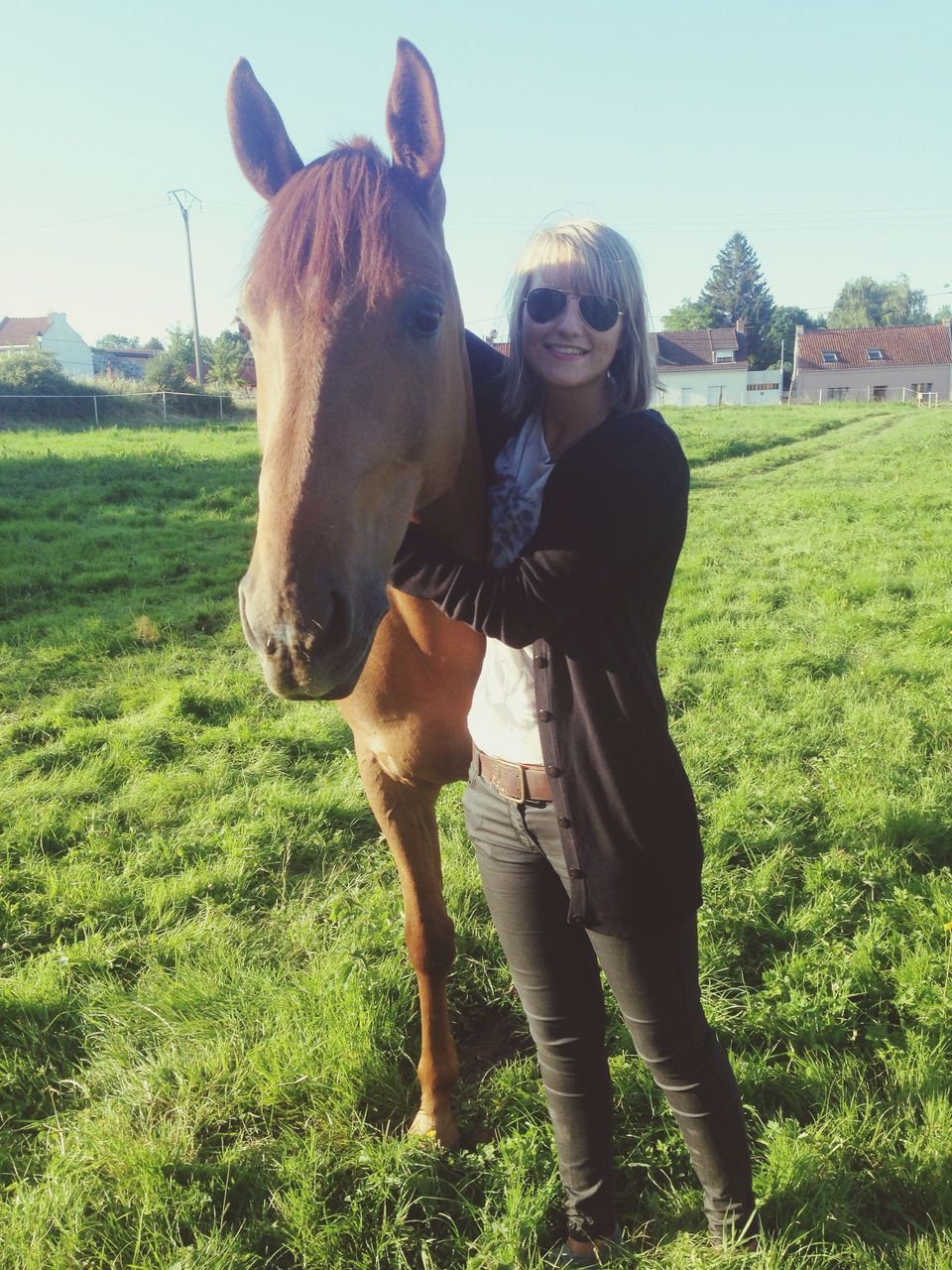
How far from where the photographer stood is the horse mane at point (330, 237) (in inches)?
56.3

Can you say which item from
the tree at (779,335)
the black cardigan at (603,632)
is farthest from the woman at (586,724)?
the tree at (779,335)

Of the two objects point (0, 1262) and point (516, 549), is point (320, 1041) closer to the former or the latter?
point (0, 1262)

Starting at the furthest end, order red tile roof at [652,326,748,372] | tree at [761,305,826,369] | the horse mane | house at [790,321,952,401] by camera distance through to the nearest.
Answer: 1. tree at [761,305,826,369]
2. house at [790,321,952,401]
3. red tile roof at [652,326,748,372]
4. the horse mane

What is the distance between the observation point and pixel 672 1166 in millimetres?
2123

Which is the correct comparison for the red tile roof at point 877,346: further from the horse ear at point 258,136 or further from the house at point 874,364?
the horse ear at point 258,136

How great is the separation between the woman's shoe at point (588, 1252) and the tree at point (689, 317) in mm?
82594

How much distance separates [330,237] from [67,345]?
2677 inches

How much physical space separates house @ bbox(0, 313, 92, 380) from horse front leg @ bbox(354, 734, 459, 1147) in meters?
63.0

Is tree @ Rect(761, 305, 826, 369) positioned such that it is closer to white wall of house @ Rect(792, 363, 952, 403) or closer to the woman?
white wall of house @ Rect(792, 363, 952, 403)

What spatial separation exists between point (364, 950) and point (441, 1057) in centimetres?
63

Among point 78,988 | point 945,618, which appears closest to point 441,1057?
point 78,988

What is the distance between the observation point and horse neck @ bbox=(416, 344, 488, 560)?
184cm

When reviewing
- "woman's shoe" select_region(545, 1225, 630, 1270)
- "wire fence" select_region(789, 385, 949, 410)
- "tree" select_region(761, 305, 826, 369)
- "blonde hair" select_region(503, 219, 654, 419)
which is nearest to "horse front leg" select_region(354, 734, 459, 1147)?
"woman's shoe" select_region(545, 1225, 630, 1270)

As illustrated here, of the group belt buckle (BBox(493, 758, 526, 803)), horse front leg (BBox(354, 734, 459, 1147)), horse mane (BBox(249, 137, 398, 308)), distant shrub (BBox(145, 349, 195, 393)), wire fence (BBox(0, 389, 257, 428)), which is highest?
distant shrub (BBox(145, 349, 195, 393))
